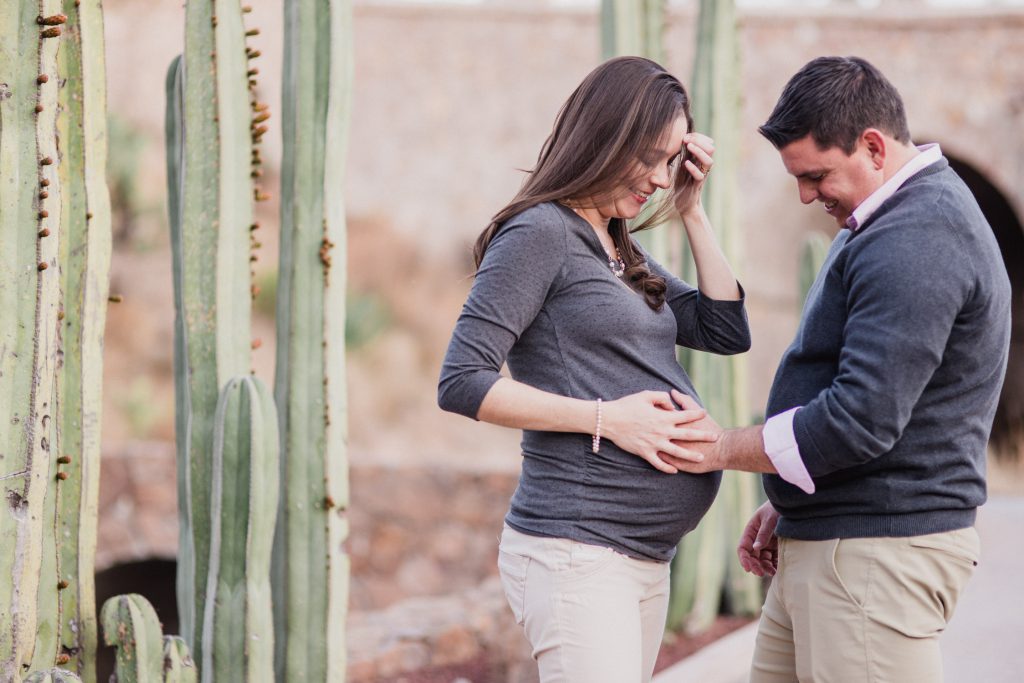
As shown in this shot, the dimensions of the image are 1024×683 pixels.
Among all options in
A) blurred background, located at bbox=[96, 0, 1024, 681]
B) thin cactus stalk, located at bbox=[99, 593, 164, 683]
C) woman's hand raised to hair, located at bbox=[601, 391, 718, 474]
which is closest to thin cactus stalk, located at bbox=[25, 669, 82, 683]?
thin cactus stalk, located at bbox=[99, 593, 164, 683]

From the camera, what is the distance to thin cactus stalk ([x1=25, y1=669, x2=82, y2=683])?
2.17 metres

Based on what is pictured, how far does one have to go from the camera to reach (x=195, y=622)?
3121mm

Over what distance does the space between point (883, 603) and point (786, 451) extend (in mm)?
347

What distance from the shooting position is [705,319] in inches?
94.5

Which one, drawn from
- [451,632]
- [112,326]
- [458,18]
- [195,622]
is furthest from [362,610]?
[458,18]

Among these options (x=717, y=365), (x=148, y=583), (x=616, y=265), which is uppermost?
(x=616, y=265)

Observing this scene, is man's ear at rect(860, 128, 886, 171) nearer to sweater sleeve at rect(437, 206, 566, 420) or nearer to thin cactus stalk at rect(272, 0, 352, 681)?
sweater sleeve at rect(437, 206, 566, 420)

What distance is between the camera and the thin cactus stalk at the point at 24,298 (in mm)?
2158

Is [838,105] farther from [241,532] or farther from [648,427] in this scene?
[241,532]

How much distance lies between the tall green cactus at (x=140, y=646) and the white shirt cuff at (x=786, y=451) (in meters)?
1.59

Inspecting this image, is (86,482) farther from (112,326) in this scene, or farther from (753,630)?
(112,326)

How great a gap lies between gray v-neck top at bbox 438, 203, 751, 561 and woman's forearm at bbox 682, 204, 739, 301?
0.29 meters

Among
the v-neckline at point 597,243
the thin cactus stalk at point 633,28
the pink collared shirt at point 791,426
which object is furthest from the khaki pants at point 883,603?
the thin cactus stalk at point 633,28

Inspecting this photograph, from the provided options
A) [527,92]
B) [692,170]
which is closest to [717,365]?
[692,170]
